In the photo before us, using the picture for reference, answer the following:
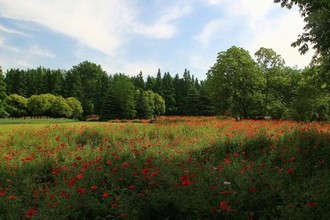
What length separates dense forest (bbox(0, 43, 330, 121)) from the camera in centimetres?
3209

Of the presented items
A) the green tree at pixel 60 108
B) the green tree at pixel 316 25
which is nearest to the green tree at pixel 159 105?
the green tree at pixel 60 108

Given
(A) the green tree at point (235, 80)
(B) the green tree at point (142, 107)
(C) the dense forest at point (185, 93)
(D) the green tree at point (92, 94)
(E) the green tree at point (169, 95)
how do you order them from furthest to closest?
(E) the green tree at point (169, 95) → (D) the green tree at point (92, 94) → (B) the green tree at point (142, 107) → (A) the green tree at point (235, 80) → (C) the dense forest at point (185, 93)

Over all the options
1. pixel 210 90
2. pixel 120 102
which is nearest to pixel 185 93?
pixel 120 102

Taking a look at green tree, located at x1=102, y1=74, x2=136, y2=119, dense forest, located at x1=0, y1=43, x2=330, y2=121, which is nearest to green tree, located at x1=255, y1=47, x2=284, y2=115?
dense forest, located at x1=0, y1=43, x2=330, y2=121

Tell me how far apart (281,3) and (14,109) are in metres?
63.9

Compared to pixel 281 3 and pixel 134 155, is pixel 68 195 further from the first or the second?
pixel 281 3

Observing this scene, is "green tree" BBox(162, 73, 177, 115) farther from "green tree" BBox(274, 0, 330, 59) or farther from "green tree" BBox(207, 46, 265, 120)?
"green tree" BBox(274, 0, 330, 59)

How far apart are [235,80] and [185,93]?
149ft

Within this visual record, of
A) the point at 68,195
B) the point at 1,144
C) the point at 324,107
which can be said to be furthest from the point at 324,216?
the point at 324,107

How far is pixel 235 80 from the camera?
38.8m

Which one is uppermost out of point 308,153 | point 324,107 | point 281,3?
point 281,3

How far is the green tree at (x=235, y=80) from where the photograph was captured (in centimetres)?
3872

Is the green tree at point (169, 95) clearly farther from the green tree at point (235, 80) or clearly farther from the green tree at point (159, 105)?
the green tree at point (235, 80)

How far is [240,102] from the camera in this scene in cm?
4062
